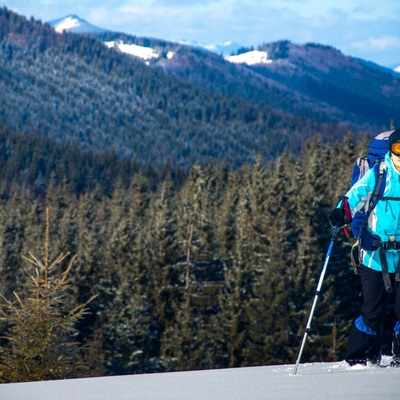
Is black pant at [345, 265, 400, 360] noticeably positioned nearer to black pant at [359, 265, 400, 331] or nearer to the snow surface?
black pant at [359, 265, 400, 331]

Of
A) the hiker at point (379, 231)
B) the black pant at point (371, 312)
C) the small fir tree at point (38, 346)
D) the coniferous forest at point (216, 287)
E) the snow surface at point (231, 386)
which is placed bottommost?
the coniferous forest at point (216, 287)

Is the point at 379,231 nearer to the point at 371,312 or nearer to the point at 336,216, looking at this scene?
the point at 336,216

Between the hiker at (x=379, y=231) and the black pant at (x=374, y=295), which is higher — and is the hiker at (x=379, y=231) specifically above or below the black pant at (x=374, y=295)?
above

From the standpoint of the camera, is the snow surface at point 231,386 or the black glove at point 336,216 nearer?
the snow surface at point 231,386

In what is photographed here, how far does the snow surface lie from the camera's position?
4.77m

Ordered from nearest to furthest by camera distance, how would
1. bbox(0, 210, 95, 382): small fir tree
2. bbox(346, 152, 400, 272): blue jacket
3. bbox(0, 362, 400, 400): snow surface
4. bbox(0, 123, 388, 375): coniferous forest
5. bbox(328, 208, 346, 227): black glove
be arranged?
bbox(0, 362, 400, 400): snow surface
bbox(346, 152, 400, 272): blue jacket
bbox(328, 208, 346, 227): black glove
bbox(0, 210, 95, 382): small fir tree
bbox(0, 123, 388, 375): coniferous forest

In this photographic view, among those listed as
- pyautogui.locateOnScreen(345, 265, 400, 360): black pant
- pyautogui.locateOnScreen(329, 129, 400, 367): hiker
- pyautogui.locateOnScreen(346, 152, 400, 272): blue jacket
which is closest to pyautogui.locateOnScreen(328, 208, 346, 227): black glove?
pyautogui.locateOnScreen(329, 129, 400, 367): hiker

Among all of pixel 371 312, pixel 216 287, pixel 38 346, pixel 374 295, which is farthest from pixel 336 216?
pixel 216 287

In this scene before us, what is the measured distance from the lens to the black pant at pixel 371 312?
5613mm

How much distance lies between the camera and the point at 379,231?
5.50m

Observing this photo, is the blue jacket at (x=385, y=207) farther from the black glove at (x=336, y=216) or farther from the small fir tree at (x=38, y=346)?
the small fir tree at (x=38, y=346)

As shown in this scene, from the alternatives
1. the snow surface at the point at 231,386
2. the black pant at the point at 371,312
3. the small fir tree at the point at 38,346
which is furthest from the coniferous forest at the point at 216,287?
the snow surface at the point at 231,386

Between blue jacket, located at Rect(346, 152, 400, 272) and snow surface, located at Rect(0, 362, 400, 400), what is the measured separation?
3.29ft

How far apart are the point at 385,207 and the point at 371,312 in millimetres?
973
